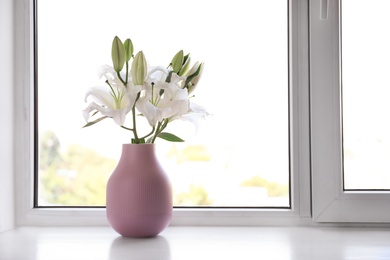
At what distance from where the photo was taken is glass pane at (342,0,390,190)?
4.72 feet

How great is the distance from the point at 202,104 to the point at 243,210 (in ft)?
1.00

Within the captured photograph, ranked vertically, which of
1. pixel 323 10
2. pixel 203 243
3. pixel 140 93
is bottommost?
pixel 203 243

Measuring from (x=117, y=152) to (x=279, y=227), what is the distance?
480mm

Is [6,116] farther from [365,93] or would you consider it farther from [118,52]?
[365,93]

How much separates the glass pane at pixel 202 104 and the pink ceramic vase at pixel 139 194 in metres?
0.22

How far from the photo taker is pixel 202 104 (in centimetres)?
149

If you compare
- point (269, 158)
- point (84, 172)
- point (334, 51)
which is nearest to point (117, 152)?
point (84, 172)

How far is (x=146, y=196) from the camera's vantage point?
1.24 m

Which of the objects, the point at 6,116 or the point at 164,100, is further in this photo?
the point at 6,116

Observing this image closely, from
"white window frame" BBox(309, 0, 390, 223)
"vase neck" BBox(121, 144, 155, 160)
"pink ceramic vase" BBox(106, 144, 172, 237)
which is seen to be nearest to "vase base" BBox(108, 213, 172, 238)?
"pink ceramic vase" BBox(106, 144, 172, 237)

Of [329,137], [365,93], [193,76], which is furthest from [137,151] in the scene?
[365,93]

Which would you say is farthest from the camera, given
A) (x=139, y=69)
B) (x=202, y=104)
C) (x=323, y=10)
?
(x=202, y=104)

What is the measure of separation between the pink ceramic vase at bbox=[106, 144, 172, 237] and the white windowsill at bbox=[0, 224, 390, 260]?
0.12ft

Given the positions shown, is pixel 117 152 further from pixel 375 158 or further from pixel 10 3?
pixel 375 158
